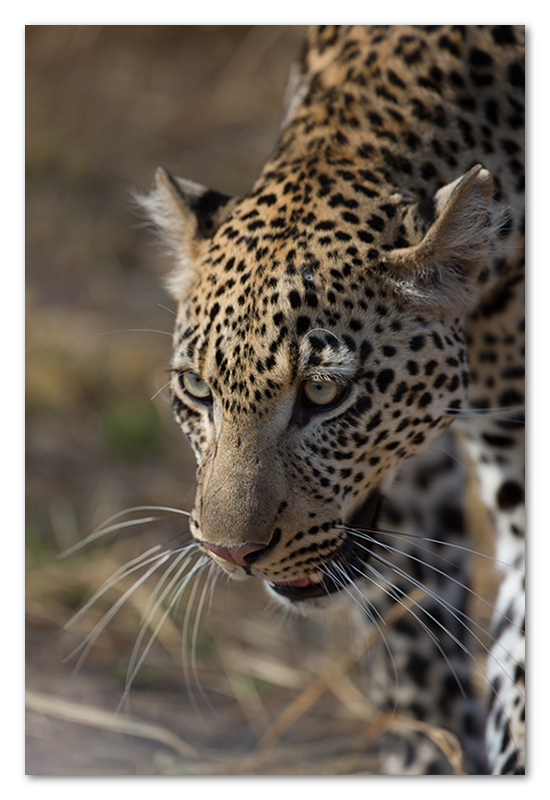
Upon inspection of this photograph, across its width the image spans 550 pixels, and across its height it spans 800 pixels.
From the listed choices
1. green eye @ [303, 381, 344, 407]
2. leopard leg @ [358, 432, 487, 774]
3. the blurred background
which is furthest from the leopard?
the blurred background

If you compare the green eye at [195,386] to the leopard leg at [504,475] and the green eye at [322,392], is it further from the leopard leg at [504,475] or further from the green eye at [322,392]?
the leopard leg at [504,475]

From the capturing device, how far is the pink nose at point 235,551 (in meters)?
2.13

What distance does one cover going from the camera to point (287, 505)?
2.17 m

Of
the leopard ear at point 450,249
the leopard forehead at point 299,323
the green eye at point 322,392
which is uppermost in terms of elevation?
the leopard ear at point 450,249

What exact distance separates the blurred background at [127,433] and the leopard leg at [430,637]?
192 millimetres

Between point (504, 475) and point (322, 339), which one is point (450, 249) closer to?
point (322, 339)

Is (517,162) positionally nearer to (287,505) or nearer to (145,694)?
(287,505)

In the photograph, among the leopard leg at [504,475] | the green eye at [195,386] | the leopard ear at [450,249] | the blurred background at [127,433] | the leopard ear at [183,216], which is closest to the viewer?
the leopard ear at [450,249]

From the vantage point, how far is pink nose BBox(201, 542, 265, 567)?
213 centimetres

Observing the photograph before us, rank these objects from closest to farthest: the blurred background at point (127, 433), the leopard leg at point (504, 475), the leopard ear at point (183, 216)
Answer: the leopard ear at point (183, 216)
the leopard leg at point (504, 475)
the blurred background at point (127, 433)

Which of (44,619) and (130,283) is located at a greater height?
(130,283)

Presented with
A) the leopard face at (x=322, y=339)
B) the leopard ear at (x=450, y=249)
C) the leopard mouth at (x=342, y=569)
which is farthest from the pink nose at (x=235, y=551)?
the leopard ear at (x=450, y=249)
